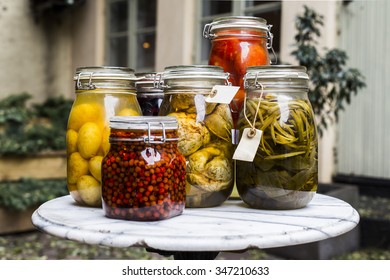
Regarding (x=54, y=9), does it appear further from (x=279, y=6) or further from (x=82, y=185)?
(x=82, y=185)

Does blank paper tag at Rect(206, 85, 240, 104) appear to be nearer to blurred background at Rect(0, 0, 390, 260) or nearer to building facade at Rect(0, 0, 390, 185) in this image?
blurred background at Rect(0, 0, 390, 260)

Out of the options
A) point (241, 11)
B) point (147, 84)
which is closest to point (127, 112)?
point (147, 84)

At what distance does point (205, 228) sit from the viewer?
1.00 meters

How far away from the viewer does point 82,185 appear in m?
1.21

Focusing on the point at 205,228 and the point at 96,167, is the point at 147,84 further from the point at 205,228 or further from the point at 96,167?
the point at 205,228

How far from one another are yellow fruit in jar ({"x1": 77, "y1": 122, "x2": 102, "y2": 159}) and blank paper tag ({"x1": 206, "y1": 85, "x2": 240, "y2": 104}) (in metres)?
0.26

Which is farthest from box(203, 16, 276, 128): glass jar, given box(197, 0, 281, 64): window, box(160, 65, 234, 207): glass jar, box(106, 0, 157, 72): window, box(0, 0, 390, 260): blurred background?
box(106, 0, 157, 72): window

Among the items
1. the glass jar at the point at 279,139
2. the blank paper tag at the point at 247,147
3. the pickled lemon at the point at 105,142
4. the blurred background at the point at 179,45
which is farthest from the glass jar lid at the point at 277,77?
the blurred background at the point at 179,45

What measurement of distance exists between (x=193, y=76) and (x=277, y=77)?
18cm

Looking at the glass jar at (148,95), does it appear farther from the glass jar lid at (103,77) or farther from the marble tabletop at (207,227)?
the marble tabletop at (207,227)

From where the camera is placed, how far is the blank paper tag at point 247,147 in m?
1.13

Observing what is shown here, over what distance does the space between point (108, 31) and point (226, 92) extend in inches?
200

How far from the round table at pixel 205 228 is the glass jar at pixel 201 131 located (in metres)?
0.06
